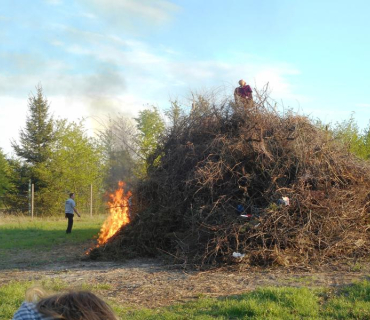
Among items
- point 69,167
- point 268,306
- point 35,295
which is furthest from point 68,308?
point 69,167

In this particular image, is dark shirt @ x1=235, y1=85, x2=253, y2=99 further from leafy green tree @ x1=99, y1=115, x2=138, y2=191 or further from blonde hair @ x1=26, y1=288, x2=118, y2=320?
blonde hair @ x1=26, y1=288, x2=118, y2=320

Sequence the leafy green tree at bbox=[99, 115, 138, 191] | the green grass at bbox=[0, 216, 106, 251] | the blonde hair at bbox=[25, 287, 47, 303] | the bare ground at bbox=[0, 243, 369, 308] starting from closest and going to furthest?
the blonde hair at bbox=[25, 287, 47, 303]
the bare ground at bbox=[0, 243, 369, 308]
the green grass at bbox=[0, 216, 106, 251]
the leafy green tree at bbox=[99, 115, 138, 191]

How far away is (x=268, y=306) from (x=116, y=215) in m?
8.10

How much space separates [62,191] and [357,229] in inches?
1067

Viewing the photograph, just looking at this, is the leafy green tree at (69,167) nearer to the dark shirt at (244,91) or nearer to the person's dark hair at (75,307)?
the dark shirt at (244,91)

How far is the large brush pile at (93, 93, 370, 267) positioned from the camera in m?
9.55

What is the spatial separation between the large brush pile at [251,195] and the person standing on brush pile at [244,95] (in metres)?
0.28

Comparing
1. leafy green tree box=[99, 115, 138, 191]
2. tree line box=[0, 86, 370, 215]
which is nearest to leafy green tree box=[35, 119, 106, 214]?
tree line box=[0, 86, 370, 215]

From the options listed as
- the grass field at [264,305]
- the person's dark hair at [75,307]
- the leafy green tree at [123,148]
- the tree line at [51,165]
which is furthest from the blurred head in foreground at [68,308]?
the tree line at [51,165]

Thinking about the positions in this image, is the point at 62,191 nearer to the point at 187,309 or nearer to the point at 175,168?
the point at 175,168

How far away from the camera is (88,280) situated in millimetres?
8289

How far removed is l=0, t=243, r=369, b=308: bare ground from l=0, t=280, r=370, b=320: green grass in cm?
53

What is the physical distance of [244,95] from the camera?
12703 millimetres

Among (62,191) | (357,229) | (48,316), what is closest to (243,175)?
(357,229)
